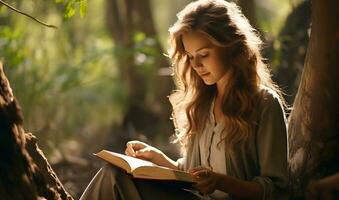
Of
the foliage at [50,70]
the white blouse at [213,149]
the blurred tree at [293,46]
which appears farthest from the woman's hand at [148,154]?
the foliage at [50,70]

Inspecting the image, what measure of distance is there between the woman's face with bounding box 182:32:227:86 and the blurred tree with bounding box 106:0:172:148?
6.45 m

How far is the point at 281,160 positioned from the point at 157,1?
22428 millimetres

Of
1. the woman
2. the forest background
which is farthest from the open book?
the forest background

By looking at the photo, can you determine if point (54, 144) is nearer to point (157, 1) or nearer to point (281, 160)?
point (281, 160)

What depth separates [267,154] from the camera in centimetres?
369

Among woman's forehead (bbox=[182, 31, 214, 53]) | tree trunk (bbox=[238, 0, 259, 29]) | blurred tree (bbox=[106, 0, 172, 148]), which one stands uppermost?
tree trunk (bbox=[238, 0, 259, 29])

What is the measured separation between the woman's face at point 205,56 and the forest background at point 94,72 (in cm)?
58

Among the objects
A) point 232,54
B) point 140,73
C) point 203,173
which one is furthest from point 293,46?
point 140,73

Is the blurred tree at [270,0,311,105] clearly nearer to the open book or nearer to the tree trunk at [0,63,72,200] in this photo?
the open book

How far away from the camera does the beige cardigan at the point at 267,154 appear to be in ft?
12.1

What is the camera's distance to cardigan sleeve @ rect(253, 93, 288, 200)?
145 inches

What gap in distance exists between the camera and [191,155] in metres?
4.09

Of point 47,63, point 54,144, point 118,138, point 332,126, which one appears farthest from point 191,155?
point 118,138

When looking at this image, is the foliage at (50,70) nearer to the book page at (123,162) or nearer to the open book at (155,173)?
the book page at (123,162)
